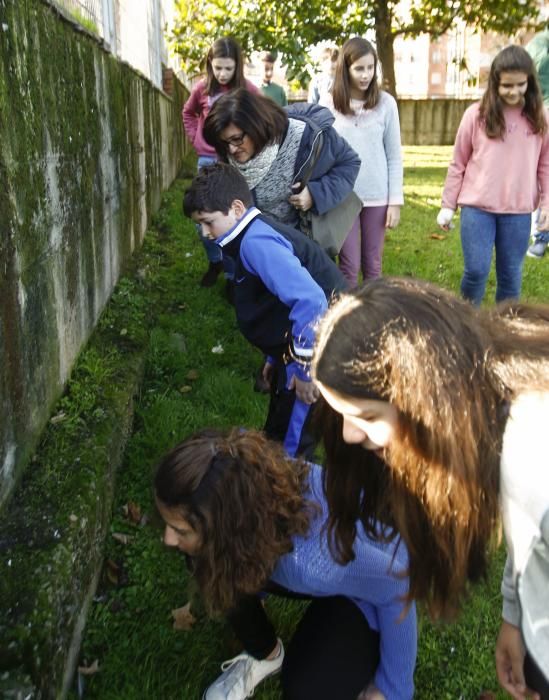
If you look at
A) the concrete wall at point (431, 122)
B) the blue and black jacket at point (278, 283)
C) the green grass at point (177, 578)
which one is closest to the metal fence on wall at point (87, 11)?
the blue and black jacket at point (278, 283)

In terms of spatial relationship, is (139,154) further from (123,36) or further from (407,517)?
(407,517)

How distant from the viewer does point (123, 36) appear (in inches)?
211

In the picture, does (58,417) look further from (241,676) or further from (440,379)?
(440,379)

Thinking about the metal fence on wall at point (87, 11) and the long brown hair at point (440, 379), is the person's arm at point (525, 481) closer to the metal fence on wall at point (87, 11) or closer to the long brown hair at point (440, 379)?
the long brown hair at point (440, 379)

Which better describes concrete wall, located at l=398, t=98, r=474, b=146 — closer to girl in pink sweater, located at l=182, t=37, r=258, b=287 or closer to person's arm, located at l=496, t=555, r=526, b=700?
girl in pink sweater, located at l=182, t=37, r=258, b=287

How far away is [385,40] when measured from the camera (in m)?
14.4

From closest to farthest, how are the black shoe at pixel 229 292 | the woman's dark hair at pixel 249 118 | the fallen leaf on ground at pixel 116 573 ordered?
the fallen leaf on ground at pixel 116 573 → the woman's dark hair at pixel 249 118 → the black shoe at pixel 229 292

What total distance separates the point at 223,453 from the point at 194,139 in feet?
14.6

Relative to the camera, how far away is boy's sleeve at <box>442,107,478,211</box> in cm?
423

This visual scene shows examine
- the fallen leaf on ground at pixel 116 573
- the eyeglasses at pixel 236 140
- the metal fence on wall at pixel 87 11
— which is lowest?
the fallen leaf on ground at pixel 116 573

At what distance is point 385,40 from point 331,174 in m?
12.3

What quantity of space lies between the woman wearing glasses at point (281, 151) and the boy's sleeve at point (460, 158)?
3.50 ft

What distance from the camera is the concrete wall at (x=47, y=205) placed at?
7.14ft

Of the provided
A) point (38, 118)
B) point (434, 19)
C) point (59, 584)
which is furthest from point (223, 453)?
point (434, 19)
